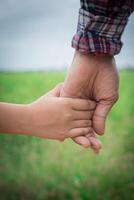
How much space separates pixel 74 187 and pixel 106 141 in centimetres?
17

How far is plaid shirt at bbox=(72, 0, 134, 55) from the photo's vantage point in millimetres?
841

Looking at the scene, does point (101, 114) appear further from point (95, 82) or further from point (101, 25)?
point (101, 25)

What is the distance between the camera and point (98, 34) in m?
0.88

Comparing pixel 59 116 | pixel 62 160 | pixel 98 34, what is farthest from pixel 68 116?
pixel 62 160

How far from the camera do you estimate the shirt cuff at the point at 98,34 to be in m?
0.86

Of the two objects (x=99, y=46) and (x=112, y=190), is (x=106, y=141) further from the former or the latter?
(x=99, y=46)

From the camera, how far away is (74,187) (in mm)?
1590

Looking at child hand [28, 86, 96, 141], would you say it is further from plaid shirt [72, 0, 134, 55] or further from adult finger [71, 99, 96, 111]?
plaid shirt [72, 0, 134, 55]

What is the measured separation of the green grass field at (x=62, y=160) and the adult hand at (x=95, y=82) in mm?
578

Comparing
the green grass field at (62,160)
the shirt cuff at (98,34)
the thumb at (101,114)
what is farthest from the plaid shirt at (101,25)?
the green grass field at (62,160)

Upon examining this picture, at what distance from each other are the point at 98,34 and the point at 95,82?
125mm

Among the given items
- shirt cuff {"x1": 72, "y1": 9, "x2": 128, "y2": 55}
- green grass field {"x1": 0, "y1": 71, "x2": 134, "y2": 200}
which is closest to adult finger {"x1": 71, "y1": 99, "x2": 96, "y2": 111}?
shirt cuff {"x1": 72, "y1": 9, "x2": 128, "y2": 55}

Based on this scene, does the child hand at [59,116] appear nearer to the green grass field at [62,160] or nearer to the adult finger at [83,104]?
the adult finger at [83,104]

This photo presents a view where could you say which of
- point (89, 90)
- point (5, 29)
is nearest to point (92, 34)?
point (89, 90)
